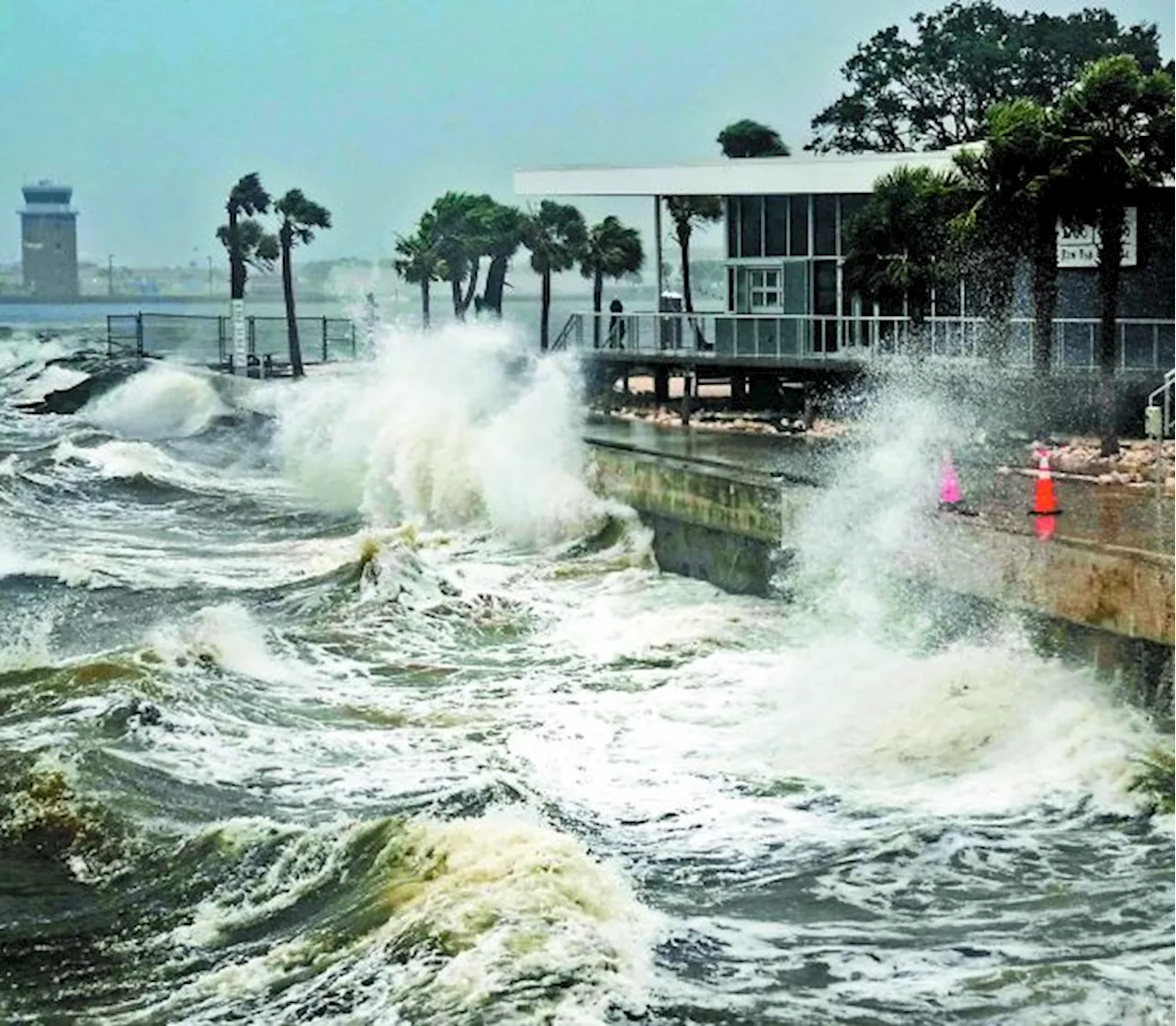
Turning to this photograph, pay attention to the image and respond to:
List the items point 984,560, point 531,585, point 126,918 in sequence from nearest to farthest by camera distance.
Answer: point 126,918, point 984,560, point 531,585

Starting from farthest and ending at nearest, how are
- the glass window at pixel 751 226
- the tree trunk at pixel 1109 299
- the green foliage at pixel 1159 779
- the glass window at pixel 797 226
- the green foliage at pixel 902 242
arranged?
the glass window at pixel 751 226 < the glass window at pixel 797 226 < the green foliage at pixel 902 242 < the tree trunk at pixel 1109 299 < the green foliage at pixel 1159 779

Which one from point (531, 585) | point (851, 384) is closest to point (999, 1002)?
point (531, 585)

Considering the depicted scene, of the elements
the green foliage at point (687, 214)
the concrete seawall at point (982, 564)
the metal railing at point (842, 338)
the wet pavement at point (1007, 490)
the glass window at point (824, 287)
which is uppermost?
the green foliage at point (687, 214)

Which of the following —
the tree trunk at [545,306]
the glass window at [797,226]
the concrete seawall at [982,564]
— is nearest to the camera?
the concrete seawall at [982,564]

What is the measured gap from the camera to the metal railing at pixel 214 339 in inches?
2273

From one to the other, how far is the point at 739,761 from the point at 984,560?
3.51 metres

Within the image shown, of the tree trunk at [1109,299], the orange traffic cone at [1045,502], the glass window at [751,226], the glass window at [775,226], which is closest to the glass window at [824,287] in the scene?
the glass window at [775,226]

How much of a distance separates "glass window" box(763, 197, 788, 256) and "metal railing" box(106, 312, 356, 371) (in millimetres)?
23680

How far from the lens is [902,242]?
26.0m

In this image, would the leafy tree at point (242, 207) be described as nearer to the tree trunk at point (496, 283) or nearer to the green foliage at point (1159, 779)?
the tree trunk at point (496, 283)

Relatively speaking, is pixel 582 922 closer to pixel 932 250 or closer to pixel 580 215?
pixel 932 250

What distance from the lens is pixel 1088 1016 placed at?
8078 millimetres

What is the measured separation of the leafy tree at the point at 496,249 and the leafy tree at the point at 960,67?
367 inches

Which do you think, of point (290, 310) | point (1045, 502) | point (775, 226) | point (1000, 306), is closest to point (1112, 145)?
point (1000, 306)
